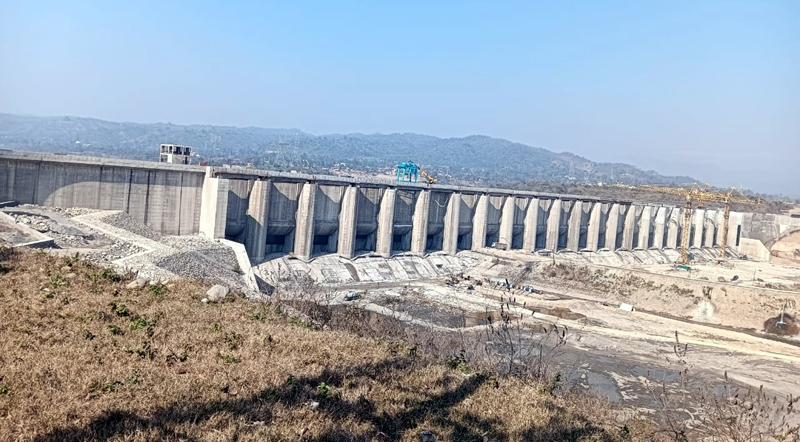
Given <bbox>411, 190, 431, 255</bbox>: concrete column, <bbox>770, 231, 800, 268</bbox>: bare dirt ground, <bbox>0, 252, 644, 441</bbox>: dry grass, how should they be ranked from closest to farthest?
<bbox>0, 252, 644, 441</bbox>: dry grass → <bbox>411, 190, 431, 255</bbox>: concrete column → <bbox>770, 231, 800, 268</bbox>: bare dirt ground

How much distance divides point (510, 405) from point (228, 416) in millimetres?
4290

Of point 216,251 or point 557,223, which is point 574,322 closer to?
point 216,251

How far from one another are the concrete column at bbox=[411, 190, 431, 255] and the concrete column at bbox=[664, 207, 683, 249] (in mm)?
39252

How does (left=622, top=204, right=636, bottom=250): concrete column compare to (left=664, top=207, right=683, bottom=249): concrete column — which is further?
(left=664, top=207, right=683, bottom=249): concrete column

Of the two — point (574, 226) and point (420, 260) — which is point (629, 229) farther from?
point (420, 260)

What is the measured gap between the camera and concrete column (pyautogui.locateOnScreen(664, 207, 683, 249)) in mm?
72938

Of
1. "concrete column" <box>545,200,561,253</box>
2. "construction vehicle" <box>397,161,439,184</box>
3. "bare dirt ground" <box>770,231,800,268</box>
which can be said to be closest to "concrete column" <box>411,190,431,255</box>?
"concrete column" <box>545,200,561,253</box>

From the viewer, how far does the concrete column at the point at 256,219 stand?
36.6m

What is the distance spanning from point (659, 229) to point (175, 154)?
5459 cm

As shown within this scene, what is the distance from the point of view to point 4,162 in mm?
28703

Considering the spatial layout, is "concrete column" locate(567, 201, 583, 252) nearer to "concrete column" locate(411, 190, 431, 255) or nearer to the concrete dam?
the concrete dam

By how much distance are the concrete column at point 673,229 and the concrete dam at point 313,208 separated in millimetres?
8646

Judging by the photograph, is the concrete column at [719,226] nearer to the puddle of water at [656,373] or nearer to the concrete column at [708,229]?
the concrete column at [708,229]

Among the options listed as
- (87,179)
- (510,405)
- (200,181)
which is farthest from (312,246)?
(510,405)
